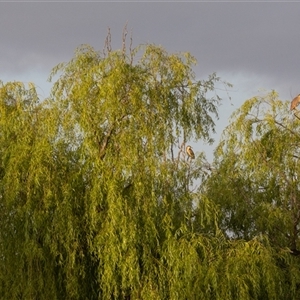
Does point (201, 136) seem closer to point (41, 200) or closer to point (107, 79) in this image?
point (107, 79)

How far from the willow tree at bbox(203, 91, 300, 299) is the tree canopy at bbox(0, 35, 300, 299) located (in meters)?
0.77

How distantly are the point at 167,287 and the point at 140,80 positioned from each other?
2886 mm

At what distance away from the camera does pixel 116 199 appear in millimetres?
9156

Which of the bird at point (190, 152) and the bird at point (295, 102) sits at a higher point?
the bird at point (295, 102)

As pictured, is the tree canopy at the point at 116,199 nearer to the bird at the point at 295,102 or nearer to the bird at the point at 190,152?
the bird at the point at 190,152

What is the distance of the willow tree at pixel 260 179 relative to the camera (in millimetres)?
11102

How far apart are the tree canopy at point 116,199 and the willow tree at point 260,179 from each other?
77 centimetres

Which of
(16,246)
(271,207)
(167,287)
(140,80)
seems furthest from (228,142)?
(16,246)

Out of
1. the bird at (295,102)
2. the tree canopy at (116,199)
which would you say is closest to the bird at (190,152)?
the tree canopy at (116,199)

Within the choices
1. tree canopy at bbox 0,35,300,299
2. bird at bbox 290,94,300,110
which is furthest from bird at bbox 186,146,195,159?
bird at bbox 290,94,300,110

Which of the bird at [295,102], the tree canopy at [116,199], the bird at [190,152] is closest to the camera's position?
the tree canopy at [116,199]

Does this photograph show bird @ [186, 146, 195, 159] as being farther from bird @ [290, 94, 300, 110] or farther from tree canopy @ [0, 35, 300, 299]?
bird @ [290, 94, 300, 110]

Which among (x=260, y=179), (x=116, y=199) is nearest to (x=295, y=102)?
(x=260, y=179)

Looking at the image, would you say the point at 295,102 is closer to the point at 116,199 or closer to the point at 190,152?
the point at 190,152
